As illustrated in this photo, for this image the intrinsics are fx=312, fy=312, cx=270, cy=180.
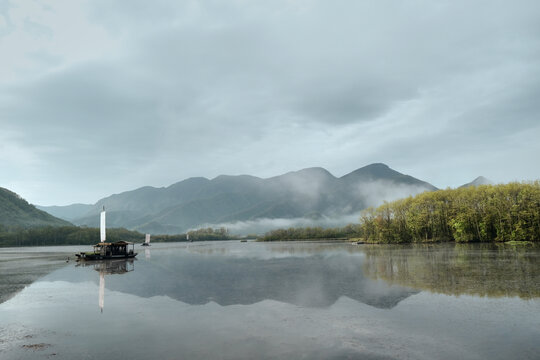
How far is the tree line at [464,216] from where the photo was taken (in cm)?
8856

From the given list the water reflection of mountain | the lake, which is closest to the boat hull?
the water reflection of mountain

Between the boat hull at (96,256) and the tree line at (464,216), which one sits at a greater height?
Result: the tree line at (464,216)

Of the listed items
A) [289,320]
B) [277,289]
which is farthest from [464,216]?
[289,320]

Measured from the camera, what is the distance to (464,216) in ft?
328

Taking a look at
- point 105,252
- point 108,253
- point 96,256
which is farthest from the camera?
point 108,253

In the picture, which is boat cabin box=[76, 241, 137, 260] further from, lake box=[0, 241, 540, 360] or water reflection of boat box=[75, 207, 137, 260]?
lake box=[0, 241, 540, 360]

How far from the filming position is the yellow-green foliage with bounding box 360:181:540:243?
8856 centimetres

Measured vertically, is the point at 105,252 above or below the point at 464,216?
below

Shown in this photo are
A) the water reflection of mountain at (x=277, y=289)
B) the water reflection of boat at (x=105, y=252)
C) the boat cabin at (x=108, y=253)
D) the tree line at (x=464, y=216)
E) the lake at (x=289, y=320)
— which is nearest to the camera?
the lake at (x=289, y=320)

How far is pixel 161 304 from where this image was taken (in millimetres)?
24203

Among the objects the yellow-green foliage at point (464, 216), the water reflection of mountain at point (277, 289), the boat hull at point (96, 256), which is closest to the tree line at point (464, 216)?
the yellow-green foliage at point (464, 216)

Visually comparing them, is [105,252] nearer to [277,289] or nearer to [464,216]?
[277,289]

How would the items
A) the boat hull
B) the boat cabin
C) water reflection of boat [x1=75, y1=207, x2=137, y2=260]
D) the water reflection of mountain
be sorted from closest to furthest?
the water reflection of mountain, the boat hull, the boat cabin, water reflection of boat [x1=75, y1=207, x2=137, y2=260]

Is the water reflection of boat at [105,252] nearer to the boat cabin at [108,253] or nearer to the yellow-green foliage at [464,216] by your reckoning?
the boat cabin at [108,253]
